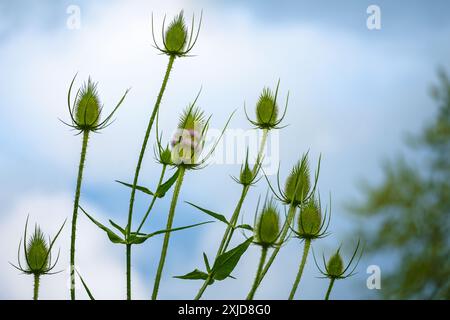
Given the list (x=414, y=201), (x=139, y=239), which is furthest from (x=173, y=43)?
(x=414, y=201)

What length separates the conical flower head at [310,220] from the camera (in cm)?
169

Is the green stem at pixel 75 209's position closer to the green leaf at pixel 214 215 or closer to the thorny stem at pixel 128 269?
the thorny stem at pixel 128 269

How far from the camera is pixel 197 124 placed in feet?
5.62

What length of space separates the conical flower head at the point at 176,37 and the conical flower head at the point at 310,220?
547 millimetres

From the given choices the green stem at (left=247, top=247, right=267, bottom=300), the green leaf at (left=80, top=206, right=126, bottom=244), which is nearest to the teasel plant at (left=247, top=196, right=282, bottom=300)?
the green stem at (left=247, top=247, right=267, bottom=300)

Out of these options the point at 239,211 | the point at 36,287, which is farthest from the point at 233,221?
the point at 36,287

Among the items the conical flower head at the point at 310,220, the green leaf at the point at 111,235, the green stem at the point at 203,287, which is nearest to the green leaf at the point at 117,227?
the green leaf at the point at 111,235

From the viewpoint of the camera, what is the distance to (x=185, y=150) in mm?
1723

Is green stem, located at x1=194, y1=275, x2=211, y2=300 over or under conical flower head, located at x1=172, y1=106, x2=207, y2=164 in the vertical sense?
under

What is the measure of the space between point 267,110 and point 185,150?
0.30 meters

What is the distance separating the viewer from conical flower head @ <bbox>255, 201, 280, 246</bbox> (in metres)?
1.63

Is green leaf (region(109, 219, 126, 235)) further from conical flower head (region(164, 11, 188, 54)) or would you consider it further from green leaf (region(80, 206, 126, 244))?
conical flower head (region(164, 11, 188, 54))

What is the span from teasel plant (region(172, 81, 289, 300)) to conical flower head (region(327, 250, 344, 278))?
234 mm
